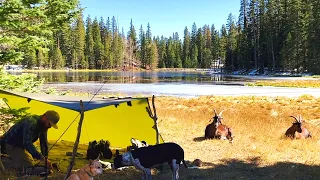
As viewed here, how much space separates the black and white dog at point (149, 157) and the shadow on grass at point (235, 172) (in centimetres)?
73

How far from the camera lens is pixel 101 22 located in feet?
444

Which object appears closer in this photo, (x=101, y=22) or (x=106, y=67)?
(x=106, y=67)

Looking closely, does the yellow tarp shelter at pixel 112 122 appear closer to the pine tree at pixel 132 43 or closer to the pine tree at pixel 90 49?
the pine tree at pixel 90 49

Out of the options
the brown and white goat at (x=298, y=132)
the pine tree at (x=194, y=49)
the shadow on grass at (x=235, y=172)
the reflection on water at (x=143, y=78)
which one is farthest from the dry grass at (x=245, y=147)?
the pine tree at (x=194, y=49)

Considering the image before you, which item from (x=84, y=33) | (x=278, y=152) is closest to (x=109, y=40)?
(x=84, y=33)

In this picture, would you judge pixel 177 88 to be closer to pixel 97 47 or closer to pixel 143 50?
pixel 97 47

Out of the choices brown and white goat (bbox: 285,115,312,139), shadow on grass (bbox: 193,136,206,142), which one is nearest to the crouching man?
shadow on grass (bbox: 193,136,206,142)

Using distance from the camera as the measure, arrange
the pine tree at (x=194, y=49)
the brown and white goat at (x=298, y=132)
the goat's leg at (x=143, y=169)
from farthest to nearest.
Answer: the pine tree at (x=194, y=49), the brown and white goat at (x=298, y=132), the goat's leg at (x=143, y=169)

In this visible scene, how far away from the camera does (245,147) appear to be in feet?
34.6

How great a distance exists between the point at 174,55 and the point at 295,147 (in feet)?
404

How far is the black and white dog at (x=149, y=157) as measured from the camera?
6832 mm

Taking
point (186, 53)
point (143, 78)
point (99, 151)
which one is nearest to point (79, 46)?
point (186, 53)

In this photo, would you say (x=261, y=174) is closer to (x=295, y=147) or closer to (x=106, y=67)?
(x=295, y=147)

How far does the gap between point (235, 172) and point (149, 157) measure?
2.45 m
